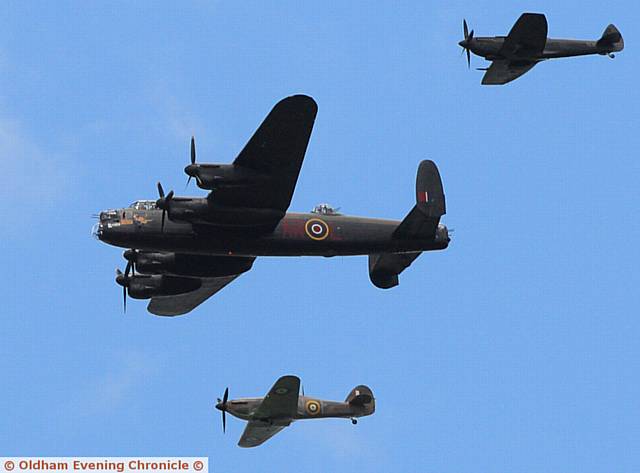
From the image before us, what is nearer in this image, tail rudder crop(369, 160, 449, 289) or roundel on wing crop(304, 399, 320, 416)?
tail rudder crop(369, 160, 449, 289)

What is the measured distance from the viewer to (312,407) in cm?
4934

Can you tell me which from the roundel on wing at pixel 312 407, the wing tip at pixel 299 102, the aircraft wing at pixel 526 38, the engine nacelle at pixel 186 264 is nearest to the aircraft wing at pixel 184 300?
the engine nacelle at pixel 186 264

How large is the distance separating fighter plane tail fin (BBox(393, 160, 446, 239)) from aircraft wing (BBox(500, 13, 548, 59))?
15237 millimetres

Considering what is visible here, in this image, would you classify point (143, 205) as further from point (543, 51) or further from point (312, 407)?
point (543, 51)

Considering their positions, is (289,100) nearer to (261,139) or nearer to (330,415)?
(261,139)

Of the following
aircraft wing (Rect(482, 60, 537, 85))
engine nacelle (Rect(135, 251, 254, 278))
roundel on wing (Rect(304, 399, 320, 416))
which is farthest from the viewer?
aircraft wing (Rect(482, 60, 537, 85))

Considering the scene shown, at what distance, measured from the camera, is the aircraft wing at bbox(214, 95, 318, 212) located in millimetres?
32438

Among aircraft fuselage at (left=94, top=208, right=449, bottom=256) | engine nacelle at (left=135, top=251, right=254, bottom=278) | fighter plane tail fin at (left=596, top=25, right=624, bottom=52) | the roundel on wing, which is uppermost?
fighter plane tail fin at (left=596, top=25, right=624, bottom=52)

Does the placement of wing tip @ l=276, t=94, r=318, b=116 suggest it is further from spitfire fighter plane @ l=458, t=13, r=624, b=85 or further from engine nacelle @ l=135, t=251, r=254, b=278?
spitfire fighter plane @ l=458, t=13, r=624, b=85

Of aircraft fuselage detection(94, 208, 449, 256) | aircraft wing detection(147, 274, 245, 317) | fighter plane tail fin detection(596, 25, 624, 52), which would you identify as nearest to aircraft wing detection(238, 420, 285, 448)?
aircraft wing detection(147, 274, 245, 317)

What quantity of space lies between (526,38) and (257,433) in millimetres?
21005

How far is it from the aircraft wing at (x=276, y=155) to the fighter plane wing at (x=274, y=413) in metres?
11.6

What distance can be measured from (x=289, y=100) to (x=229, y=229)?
5092mm

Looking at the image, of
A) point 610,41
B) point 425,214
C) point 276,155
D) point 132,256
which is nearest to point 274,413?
point 132,256
